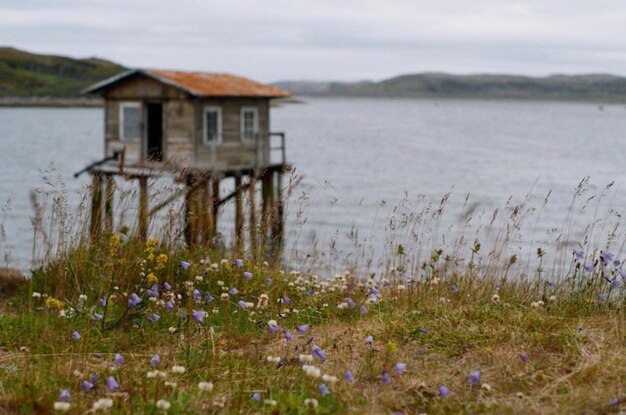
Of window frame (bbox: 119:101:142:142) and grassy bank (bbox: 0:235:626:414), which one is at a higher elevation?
window frame (bbox: 119:101:142:142)

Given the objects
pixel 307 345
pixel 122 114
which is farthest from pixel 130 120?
pixel 307 345

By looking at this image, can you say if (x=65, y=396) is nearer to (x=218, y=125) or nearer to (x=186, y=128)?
(x=186, y=128)

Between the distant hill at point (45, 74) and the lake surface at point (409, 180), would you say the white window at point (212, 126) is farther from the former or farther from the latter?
the distant hill at point (45, 74)

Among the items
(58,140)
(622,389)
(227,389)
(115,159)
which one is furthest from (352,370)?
(58,140)

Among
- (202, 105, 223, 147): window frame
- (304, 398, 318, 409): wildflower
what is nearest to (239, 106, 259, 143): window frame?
(202, 105, 223, 147): window frame

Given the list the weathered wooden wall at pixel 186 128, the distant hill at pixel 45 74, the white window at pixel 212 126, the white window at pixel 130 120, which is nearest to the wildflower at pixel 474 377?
the weathered wooden wall at pixel 186 128

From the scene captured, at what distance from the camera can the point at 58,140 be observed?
8488 centimetres

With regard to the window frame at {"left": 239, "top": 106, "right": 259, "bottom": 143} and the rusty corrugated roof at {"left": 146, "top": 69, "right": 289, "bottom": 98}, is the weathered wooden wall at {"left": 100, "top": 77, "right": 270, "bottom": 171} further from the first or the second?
the rusty corrugated roof at {"left": 146, "top": 69, "right": 289, "bottom": 98}

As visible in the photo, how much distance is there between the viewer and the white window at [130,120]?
2287 centimetres

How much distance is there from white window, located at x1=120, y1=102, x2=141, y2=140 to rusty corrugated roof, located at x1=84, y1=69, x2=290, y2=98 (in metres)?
0.79

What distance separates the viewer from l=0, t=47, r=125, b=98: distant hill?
160250mm

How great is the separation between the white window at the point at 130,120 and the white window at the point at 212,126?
76.1 inches

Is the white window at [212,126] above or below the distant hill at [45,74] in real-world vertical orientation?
below

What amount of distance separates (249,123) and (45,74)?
15621 centimetres
